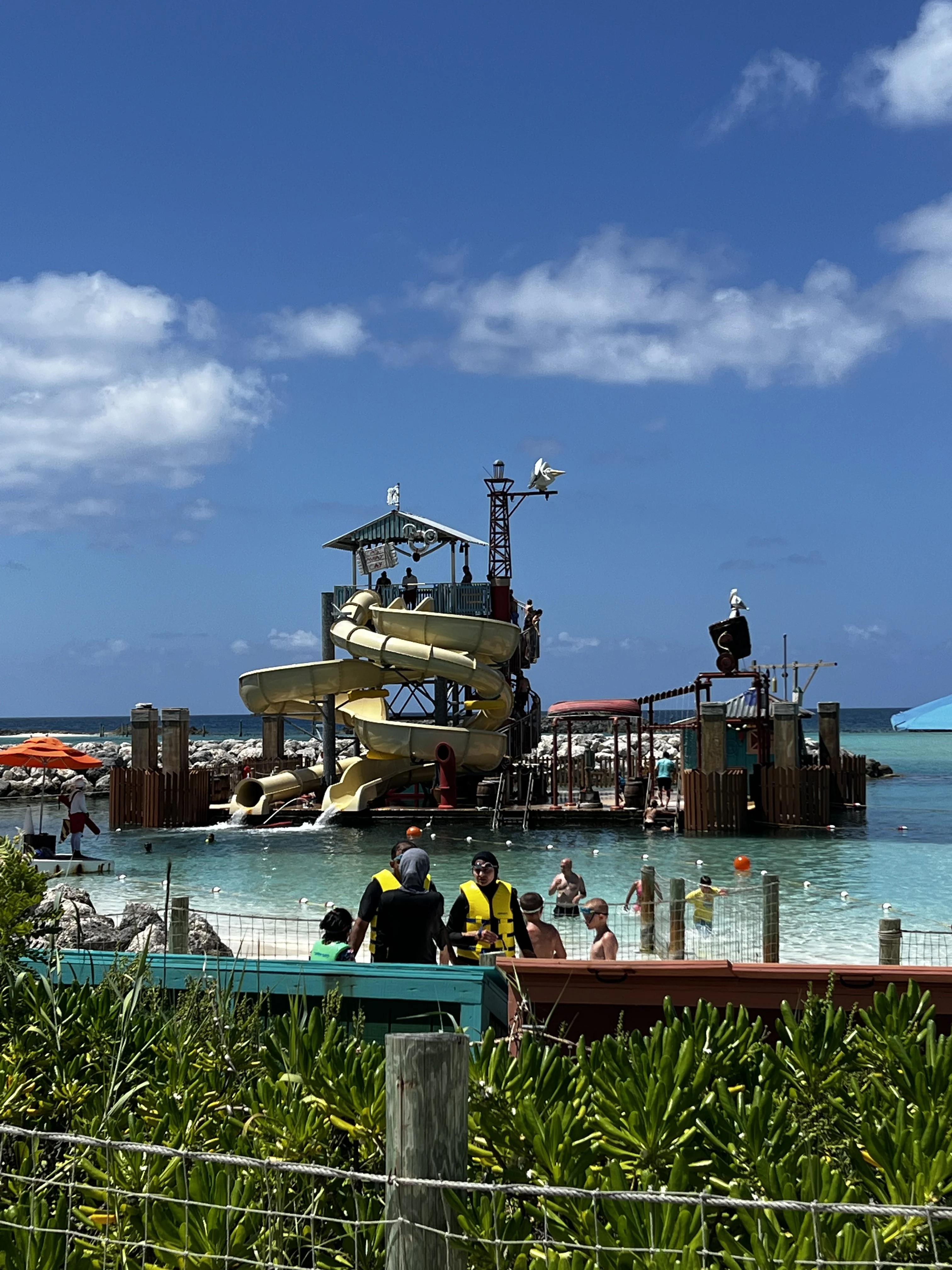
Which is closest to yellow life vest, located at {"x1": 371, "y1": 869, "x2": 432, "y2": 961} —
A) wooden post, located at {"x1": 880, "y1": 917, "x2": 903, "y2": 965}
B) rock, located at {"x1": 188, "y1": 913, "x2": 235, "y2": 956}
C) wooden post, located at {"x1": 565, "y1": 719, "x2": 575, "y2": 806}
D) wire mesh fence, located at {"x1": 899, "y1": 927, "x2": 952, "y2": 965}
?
rock, located at {"x1": 188, "y1": 913, "x2": 235, "y2": 956}

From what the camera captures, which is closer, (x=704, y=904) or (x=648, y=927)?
(x=648, y=927)

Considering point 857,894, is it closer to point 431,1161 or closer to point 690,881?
point 690,881

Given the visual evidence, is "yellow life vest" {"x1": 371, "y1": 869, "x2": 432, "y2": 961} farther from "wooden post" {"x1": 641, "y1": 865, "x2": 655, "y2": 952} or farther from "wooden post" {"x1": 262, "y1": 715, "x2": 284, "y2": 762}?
"wooden post" {"x1": 262, "y1": 715, "x2": 284, "y2": 762}

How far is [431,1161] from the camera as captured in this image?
10.3 ft

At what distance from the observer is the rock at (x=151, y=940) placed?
10.8m

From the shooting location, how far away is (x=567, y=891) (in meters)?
14.3

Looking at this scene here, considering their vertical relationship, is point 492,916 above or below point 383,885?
below

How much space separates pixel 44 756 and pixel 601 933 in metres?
15.1

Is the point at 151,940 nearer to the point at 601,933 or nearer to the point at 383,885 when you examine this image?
the point at 601,933

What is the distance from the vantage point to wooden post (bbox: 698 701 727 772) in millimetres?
29281

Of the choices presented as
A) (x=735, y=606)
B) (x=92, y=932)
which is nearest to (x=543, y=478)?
(x=735, y=606)

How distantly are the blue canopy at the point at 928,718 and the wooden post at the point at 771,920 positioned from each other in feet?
13.4

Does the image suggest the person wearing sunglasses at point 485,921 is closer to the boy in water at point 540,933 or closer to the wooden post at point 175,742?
the boy in water at point 540,933

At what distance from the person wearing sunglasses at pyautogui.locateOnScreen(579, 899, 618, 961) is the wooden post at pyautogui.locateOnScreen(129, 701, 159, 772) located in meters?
25.7
